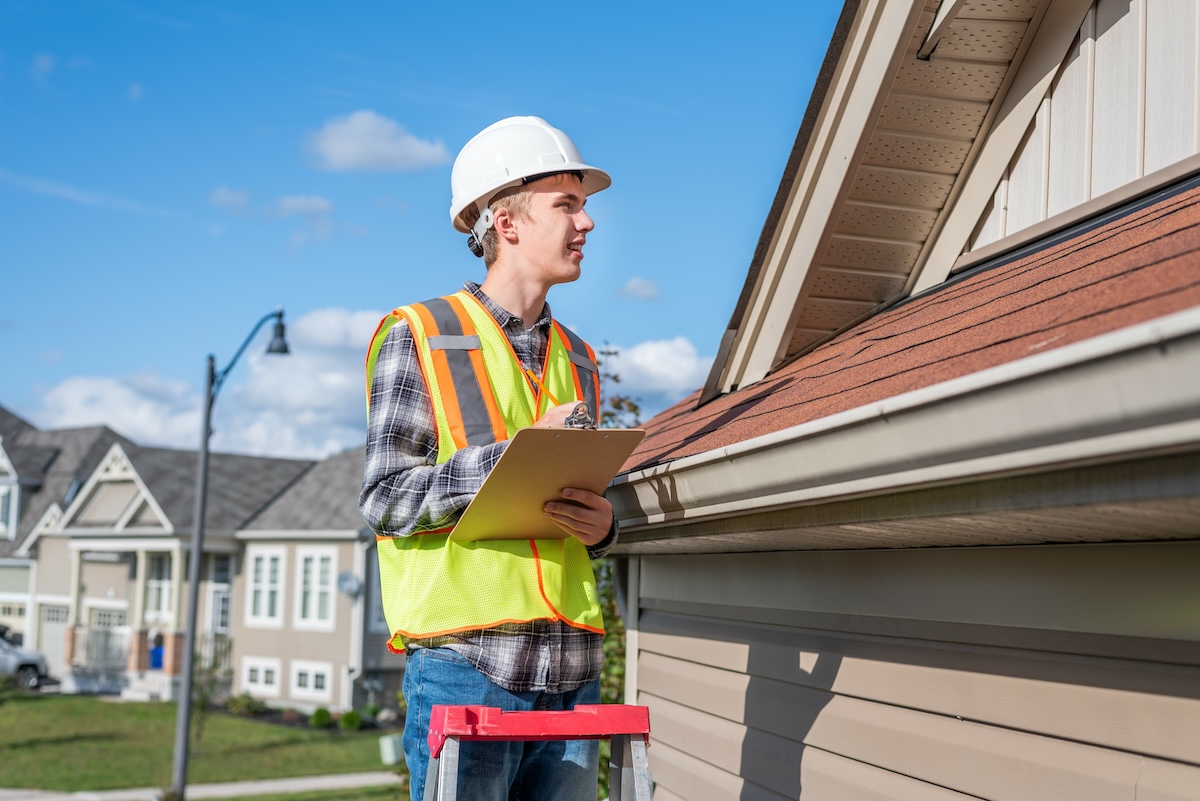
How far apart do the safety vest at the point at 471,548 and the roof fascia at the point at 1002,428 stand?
0.48 m

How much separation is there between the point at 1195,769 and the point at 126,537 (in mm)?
34830

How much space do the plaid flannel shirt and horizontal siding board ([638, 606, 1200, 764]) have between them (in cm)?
85

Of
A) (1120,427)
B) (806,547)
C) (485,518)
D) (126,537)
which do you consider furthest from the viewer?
(126,537)

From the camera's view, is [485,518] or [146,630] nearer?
[485,518]

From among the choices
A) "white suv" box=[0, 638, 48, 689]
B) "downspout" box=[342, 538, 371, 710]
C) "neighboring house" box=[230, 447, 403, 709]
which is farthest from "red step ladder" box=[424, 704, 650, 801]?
"white suv" box=[0, 638, 48, 689]

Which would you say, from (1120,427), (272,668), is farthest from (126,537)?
(1120,427)

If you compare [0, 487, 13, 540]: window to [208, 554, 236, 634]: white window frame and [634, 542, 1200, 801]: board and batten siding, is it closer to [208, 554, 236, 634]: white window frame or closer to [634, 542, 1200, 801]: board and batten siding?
[208, 554, 236, 634]: white window frame

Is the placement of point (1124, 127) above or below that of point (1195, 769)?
above

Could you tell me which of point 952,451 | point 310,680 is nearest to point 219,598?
point 310,680

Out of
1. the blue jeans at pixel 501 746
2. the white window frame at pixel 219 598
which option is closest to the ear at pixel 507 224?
the blue jeans at pixel 501 746

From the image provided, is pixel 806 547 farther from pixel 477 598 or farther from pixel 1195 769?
pixel 1195 769

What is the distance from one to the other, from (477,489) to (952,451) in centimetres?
111

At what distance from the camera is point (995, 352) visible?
88.7 inches

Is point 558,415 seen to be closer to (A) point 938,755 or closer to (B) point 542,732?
(B) point 542,732
